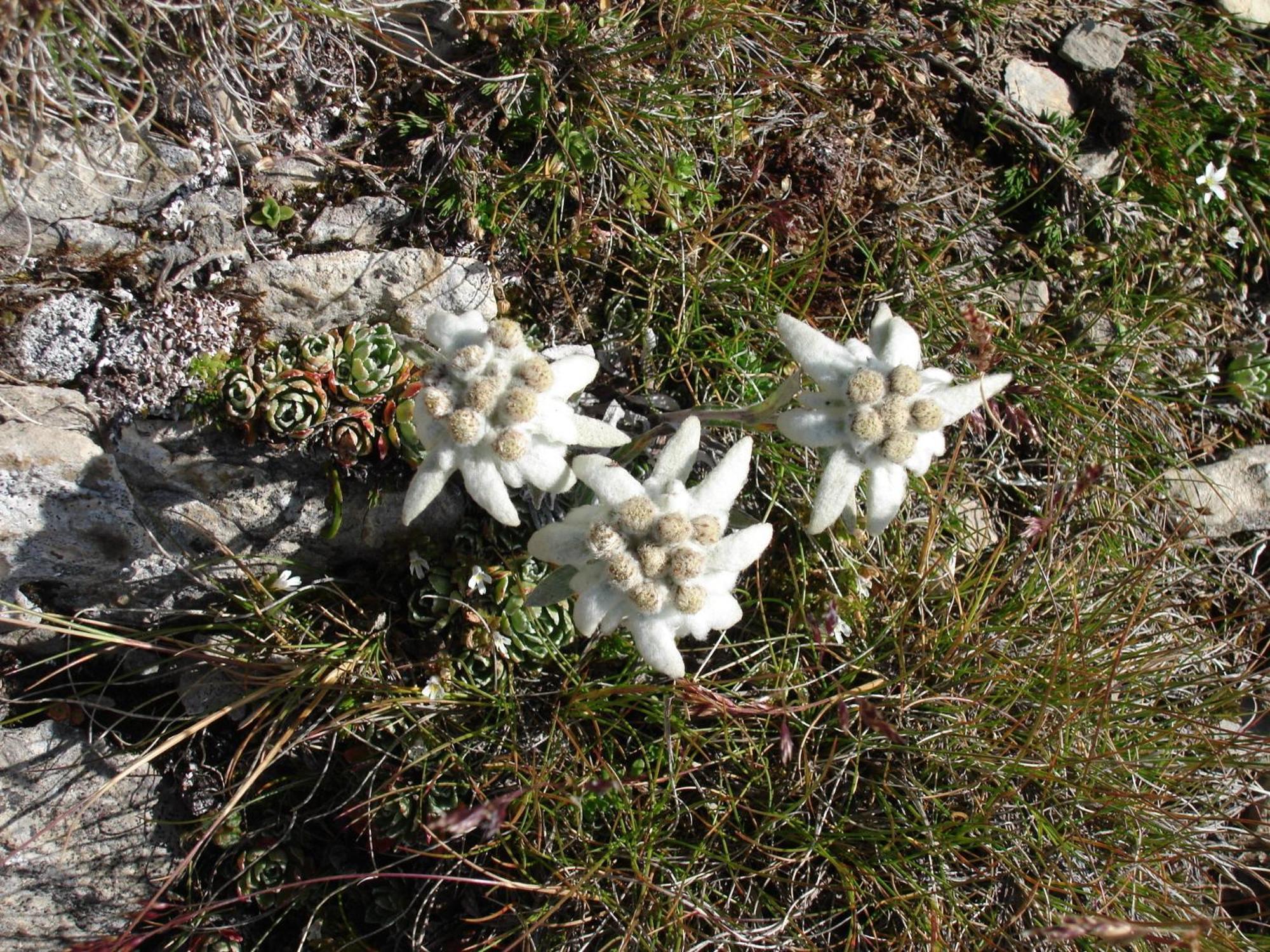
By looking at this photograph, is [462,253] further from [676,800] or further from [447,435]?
[676,800]

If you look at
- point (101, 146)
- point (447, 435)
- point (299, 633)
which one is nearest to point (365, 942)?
point (299, 633)

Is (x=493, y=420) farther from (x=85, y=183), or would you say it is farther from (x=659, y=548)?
(x=85, y=183)

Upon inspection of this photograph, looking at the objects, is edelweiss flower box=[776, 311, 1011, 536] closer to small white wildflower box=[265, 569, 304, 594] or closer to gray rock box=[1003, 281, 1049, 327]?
gray rock box=[1003, 281, 1049, 327]

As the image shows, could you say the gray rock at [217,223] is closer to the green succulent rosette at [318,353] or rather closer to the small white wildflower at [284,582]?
the green succulent rosette at [318,353]

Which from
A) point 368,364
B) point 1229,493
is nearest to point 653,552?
point 368,364

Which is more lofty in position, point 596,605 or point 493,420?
point 493,420

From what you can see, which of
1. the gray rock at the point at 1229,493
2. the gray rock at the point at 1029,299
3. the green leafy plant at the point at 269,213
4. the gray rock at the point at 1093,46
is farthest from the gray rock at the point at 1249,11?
the green leafy plant at the point at 269,213
